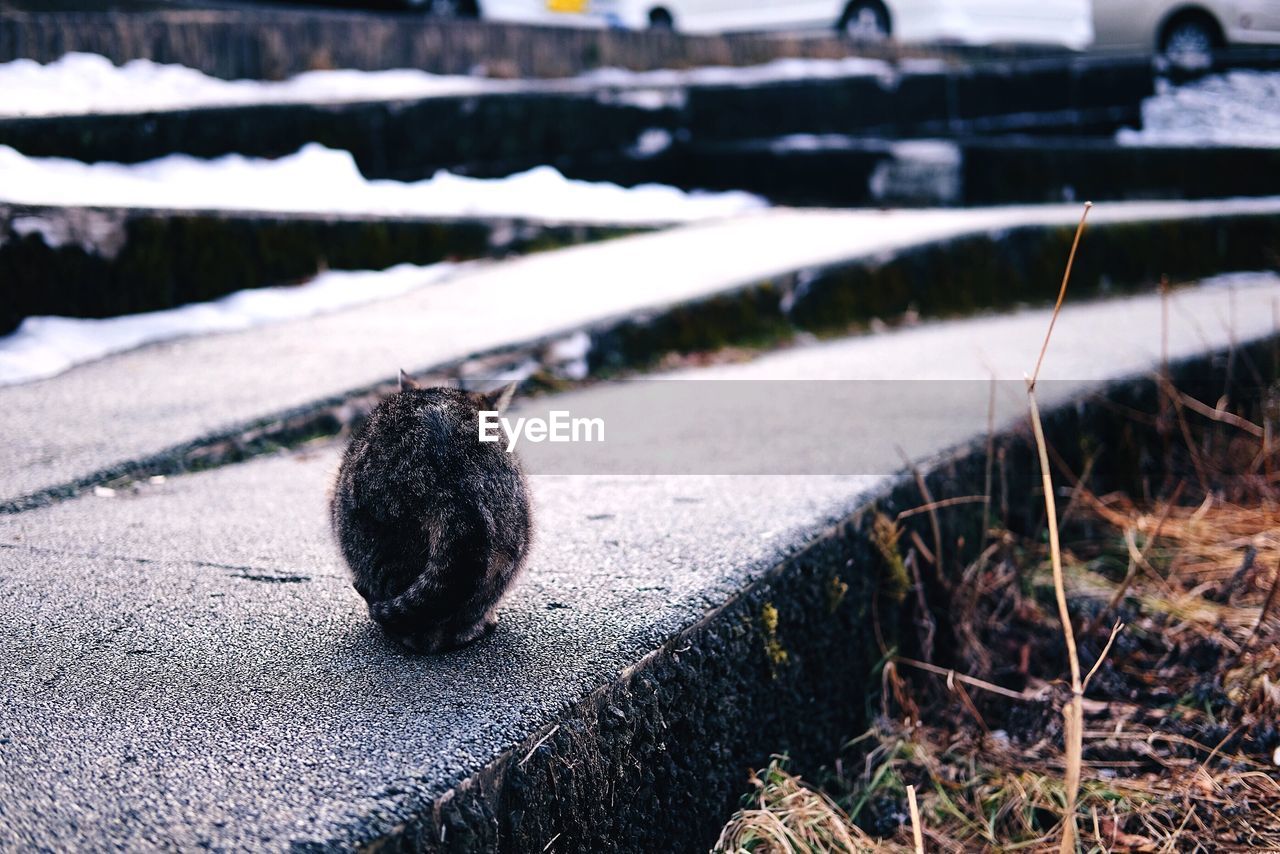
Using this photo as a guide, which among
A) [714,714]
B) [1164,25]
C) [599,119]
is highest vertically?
[1164,25]

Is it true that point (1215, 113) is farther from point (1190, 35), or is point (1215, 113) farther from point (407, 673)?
point (407, 673)

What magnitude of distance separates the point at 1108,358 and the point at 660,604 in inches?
118

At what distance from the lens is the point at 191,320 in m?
4.55

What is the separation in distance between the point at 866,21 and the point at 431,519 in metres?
13.2

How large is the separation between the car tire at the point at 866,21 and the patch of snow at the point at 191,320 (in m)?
9.36

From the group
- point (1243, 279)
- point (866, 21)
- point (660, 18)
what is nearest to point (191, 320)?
point (1243, 279)

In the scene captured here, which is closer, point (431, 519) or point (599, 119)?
point (431, 519)

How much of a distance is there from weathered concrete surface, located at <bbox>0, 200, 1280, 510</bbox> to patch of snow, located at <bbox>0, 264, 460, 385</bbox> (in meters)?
0.11

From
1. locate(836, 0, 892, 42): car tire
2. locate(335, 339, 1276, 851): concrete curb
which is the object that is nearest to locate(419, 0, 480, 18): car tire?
locate(836, 0, 892, 42): car tire

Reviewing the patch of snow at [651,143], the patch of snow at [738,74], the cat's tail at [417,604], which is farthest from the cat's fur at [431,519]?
the patch of snow at [738,74]

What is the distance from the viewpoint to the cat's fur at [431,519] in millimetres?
1694

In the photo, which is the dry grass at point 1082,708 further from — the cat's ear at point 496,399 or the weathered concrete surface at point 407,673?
the cat's ear at point 496,399

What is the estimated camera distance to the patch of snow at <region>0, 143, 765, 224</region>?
452cm

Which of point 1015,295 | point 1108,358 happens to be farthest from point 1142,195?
point 1108,358
